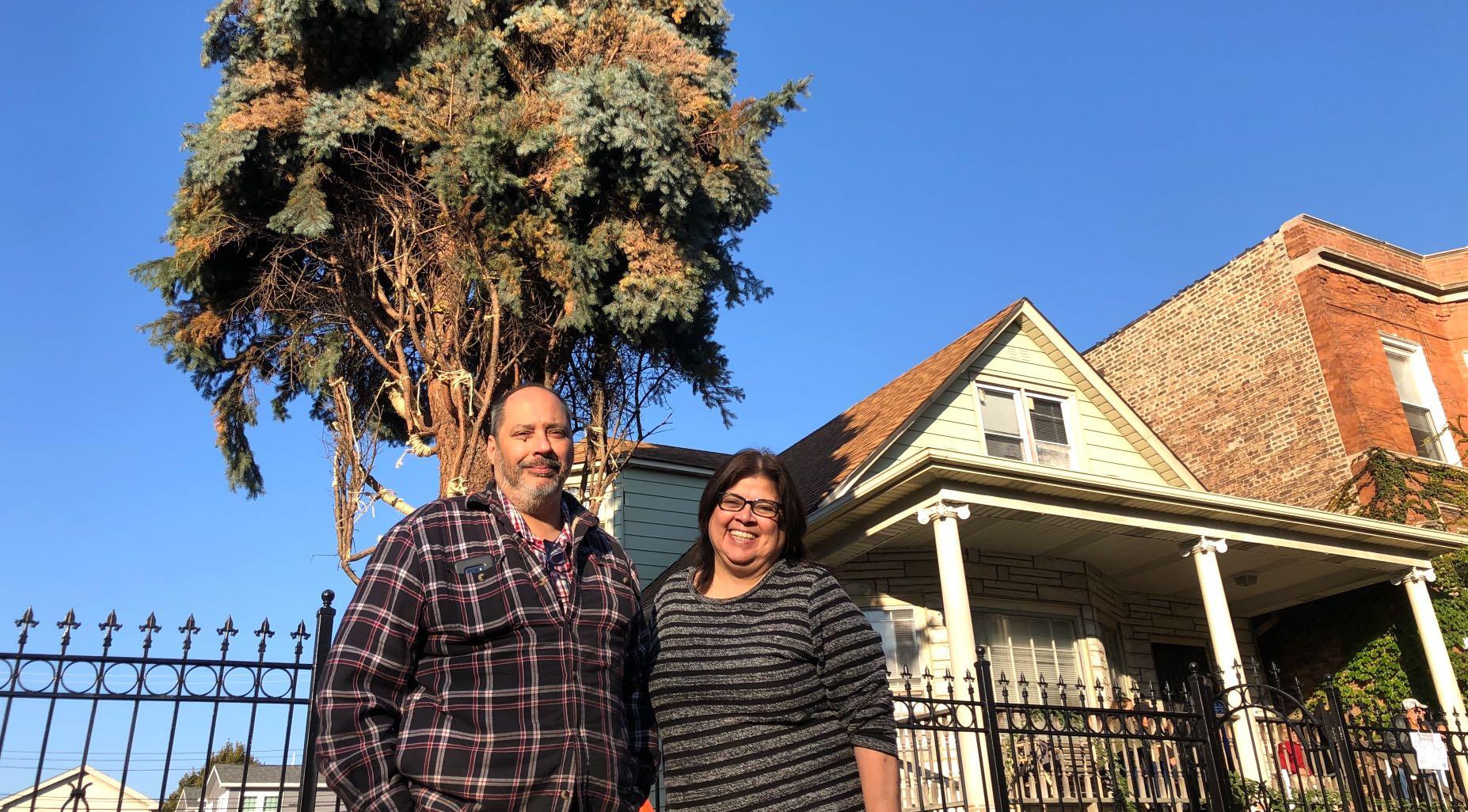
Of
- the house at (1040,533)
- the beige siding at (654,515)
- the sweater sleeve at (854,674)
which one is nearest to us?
the sweater sleeve at (854,674)

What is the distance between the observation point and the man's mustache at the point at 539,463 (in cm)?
265

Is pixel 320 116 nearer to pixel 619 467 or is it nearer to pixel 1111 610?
pixel 619 467

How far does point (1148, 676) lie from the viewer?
1308 centimetres

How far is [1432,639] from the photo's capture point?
12062 mm

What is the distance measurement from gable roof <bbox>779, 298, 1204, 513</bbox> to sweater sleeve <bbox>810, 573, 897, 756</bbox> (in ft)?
29.1

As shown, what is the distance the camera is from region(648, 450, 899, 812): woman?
2.49 meters

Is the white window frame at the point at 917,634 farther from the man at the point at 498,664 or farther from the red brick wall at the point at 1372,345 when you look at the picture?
the man at the point at 498,664

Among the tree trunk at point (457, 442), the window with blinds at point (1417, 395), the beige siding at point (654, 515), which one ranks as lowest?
the tree trunk at point (457, 442)

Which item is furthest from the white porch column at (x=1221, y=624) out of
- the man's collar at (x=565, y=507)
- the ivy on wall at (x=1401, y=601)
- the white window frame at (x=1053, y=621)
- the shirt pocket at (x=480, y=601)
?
the shirt pocket at (x=480, y=601)

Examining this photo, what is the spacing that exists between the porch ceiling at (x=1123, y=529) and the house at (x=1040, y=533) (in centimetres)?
3

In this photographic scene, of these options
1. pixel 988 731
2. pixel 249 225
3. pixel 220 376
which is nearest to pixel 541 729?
pixel 988 731

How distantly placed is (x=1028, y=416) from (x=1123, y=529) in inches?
98.5

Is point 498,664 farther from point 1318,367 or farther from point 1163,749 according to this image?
point 1318,367

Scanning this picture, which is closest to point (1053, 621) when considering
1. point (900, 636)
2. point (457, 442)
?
point (900, 636)
